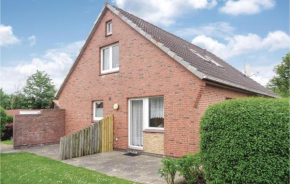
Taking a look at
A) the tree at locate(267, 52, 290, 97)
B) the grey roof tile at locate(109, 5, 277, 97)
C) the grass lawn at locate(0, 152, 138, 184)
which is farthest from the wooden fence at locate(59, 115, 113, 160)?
the tree at locate(267, 52, 290, 97)

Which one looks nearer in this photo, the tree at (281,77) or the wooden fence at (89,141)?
the wooden fence at (89,141)

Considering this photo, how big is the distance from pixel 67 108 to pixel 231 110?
501 inches

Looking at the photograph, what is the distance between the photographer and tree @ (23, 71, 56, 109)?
38.2 meters

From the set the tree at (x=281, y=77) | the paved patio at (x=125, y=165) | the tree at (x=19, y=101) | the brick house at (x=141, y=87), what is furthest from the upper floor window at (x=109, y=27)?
the tree at (x=19, y=101)

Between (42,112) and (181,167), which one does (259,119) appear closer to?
(181,167)

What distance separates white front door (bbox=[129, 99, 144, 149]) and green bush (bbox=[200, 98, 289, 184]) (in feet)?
19.1

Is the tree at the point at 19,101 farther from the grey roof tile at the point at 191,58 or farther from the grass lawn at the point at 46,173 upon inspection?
the grass lawn at the point at 46,173

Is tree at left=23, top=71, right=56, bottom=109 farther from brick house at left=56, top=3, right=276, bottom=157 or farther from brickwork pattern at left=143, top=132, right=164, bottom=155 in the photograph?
brickwork pattern at left=143, top=132, right=164, bottom=155

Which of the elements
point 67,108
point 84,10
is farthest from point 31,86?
point 84,10

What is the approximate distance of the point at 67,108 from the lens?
14750mm

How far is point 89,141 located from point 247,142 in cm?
785

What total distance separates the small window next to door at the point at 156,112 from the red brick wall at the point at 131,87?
0.38 meters

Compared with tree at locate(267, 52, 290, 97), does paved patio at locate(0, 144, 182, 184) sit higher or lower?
lower

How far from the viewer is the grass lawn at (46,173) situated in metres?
6.05
